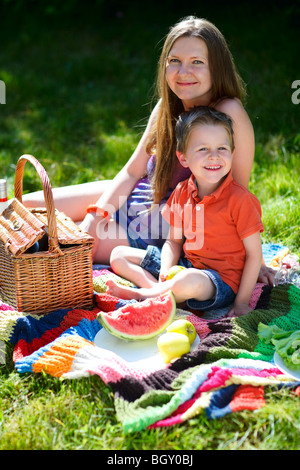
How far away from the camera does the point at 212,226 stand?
300 cm

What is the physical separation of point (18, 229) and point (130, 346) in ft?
2.76

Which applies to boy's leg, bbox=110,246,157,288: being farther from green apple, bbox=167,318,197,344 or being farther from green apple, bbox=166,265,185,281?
green apple, bbox=167,318,197,344

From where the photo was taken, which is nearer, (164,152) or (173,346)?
(173,346)

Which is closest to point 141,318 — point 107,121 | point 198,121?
point 198,121

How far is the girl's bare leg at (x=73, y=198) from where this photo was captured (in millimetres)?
3676

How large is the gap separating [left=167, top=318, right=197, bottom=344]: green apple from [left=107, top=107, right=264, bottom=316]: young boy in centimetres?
25

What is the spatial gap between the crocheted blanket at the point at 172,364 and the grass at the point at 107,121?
57 mm

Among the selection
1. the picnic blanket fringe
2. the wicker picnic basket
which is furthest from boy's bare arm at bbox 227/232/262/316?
the wicker picnic basket

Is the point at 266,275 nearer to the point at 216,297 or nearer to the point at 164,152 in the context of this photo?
the point at 216,297

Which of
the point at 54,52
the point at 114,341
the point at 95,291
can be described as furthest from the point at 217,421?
the point at 54,52

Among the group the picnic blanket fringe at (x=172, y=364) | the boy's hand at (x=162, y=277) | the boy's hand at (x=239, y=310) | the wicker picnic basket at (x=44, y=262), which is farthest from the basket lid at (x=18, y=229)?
the boy's hand at (x=239, y=310)

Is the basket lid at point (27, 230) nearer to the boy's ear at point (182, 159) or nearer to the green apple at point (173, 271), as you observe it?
the green apple at point (173, 271)

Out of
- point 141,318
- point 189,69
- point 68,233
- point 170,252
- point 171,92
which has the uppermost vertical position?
point 189,69

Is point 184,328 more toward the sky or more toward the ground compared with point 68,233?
more toward the ground
